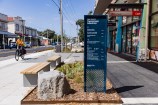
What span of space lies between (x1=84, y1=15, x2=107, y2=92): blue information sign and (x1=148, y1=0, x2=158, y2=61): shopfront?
33.5ft

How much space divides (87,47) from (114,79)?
3316 mm

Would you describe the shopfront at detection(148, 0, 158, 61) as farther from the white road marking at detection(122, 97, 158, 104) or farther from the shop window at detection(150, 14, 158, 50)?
the white road marking at detection(122, 97, 158, 104)

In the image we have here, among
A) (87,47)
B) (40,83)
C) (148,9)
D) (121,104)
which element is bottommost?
(121,104)

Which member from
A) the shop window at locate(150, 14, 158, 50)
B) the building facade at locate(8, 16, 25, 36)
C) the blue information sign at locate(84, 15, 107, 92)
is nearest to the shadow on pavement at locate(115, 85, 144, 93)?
the blue information sign at locate(84, 15, 107, 92)

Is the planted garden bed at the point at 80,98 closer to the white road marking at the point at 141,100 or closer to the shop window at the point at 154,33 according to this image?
the white road marking at the point at 141,100

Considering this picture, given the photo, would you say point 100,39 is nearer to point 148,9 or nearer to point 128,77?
point 128,77

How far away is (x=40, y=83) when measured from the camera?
24.7 ft

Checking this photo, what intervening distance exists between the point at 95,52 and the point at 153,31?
11.4 meters

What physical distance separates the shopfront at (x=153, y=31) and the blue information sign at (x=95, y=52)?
1021cm

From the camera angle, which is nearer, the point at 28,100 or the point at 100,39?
the point at 28,100

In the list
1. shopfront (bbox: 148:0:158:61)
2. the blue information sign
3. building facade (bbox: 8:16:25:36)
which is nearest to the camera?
the blue information sign

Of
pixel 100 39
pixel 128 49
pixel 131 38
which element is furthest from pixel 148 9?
pixel 100 39

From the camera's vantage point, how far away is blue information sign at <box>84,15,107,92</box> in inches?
311

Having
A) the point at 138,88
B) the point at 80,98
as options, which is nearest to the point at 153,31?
the point at 138,88
